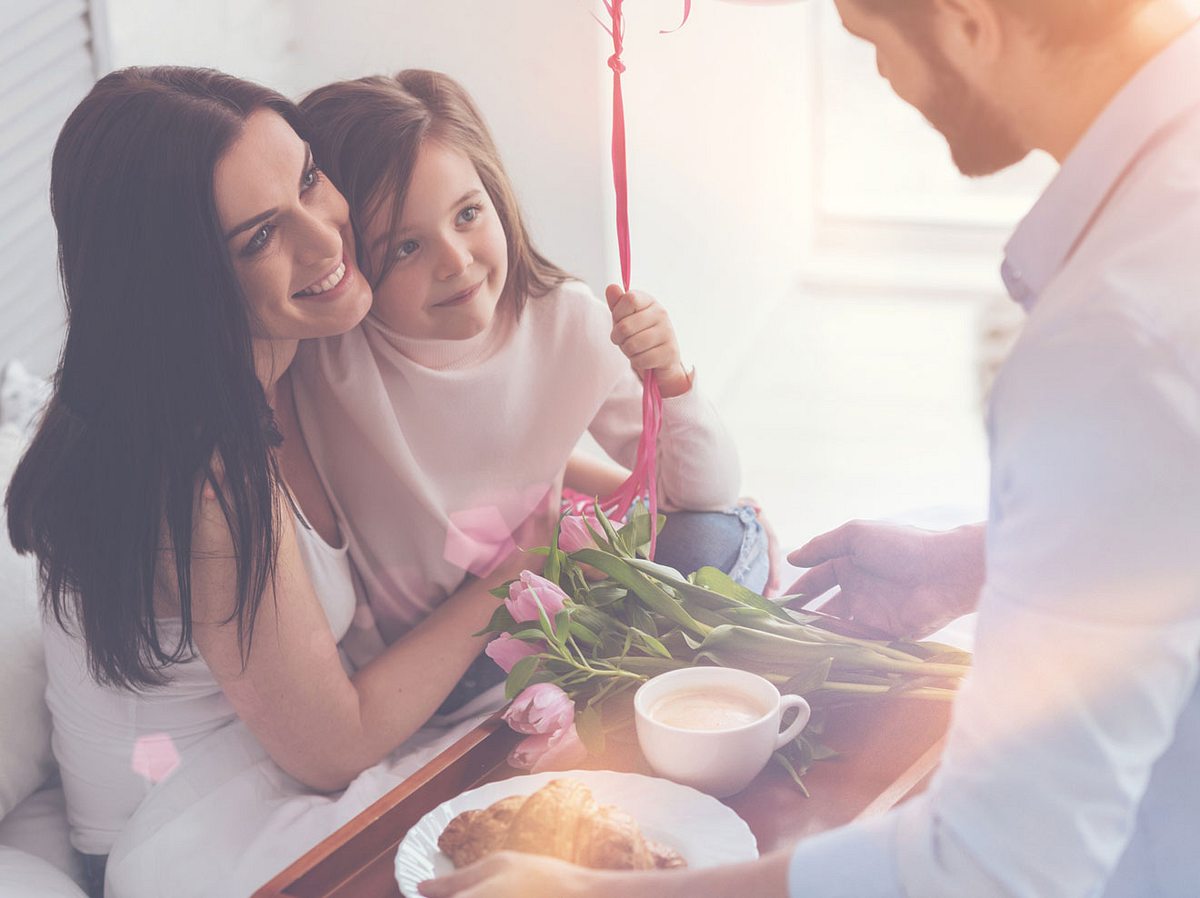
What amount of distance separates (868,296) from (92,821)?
3.51 m

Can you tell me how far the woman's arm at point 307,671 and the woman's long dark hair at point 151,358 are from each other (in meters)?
0.02

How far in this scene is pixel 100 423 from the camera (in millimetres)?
1187

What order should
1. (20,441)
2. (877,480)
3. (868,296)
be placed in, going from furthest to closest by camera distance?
(868,296) → (877,480) → (20,441)

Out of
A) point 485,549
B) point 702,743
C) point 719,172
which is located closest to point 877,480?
point 719,172

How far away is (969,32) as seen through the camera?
661mm

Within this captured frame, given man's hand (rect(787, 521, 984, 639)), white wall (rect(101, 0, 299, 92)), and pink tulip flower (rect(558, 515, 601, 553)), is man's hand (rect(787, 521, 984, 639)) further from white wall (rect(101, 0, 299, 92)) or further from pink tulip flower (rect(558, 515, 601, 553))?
white wall (rect(101, 0, 299, 92))

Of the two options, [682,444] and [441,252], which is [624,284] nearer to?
[441,252]

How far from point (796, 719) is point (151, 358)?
2.14 ft

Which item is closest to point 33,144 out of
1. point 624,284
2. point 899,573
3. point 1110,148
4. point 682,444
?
point 682,444

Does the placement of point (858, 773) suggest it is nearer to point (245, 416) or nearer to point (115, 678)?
point (245, 416)

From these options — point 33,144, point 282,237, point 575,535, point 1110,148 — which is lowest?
point 575,535

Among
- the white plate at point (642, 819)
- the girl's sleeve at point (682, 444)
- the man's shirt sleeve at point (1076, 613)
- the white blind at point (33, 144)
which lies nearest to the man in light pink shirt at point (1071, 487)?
the man's shirt sleeve at point (1076, 613)

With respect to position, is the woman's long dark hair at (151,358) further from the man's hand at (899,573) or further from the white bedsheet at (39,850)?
the man's hand at (899,573)

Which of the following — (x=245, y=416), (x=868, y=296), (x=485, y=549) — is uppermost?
(x=245, y=416)
